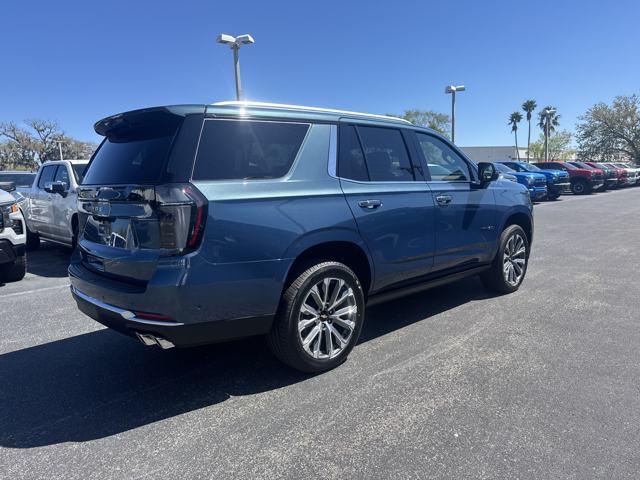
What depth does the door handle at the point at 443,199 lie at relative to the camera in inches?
164

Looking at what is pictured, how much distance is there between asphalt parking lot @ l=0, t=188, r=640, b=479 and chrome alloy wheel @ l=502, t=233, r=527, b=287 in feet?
1.85

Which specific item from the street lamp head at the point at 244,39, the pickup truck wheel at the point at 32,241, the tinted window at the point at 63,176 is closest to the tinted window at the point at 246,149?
the tinted window at the point at 63,176

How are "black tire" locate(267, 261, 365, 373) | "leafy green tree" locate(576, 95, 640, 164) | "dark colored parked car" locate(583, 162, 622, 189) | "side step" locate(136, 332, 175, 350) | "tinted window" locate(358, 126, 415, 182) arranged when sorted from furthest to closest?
1. "leafy green tree" locate(576, 95, 640, 164)
2. "dark colored parked car" locate(583, 162, 622, 189)
3. "tinted window" locate(358, 126, 415, 182)
4. "black tire" locate(267, 261, 365, 373)
5. "side step" locate(136, 332, 175, 350)

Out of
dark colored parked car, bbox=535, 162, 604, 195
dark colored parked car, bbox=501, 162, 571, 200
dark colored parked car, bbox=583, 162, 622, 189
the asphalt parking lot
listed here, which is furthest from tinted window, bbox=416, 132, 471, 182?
dark colored parked car, bbox=583, 162, 622, 189

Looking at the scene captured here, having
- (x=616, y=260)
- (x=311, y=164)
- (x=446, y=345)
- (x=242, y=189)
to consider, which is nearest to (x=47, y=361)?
(x=242, y=189)

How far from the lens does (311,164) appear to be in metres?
3.24

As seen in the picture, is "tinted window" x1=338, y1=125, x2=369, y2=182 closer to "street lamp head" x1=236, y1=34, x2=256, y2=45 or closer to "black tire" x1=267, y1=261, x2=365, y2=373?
"black tire" x1=267, y1=261, x2=365, y2=373

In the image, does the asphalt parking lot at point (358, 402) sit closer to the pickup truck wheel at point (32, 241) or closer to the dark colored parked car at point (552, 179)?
the pickup truck wheel at point (32, 241)

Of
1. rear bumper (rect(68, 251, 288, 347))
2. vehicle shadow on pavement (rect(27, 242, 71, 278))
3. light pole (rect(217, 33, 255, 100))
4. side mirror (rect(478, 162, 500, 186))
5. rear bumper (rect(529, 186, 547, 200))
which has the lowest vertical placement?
vehicle shadow on pavement (rect(27, 242, 71, 278))

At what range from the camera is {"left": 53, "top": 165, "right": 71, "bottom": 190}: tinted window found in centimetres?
754

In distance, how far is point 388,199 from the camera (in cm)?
367

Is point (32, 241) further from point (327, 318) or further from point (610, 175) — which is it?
point (610, 175)

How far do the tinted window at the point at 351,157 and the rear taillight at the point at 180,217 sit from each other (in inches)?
47.5

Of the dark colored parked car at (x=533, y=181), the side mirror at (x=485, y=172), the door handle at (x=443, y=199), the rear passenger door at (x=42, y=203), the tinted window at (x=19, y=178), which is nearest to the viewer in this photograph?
the door handle at (x=443, y=199)
